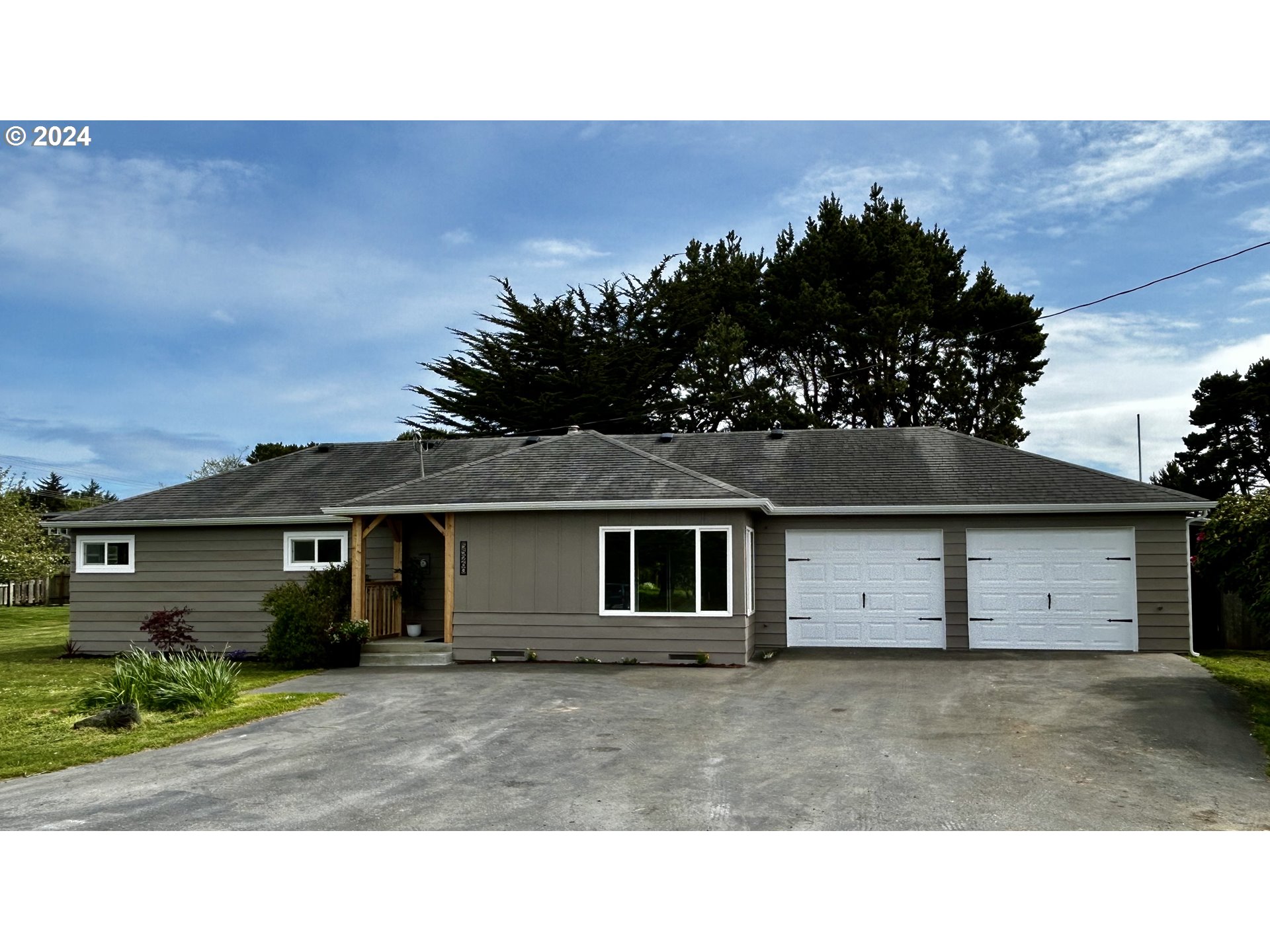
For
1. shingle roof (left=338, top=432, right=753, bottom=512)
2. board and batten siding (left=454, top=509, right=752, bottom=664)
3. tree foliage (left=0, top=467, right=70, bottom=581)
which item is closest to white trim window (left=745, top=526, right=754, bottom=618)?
board and batten siding (left=454, top=509, right=752, bottom=664)

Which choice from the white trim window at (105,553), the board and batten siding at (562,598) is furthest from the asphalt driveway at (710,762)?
the white trim window at (105,553)

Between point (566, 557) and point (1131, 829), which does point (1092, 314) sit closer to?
point (566, 557)

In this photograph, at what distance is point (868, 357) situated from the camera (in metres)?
29.1

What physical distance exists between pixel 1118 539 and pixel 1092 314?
7.03 meters

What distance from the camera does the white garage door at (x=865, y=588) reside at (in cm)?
1459

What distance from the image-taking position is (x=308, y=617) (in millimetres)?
14109

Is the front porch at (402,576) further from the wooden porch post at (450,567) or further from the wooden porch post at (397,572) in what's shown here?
the wooden porch post at (450,567)

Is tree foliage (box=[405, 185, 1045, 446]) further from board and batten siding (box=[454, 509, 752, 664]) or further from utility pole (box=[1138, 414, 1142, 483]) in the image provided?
board and batten siding (box=[454, 509, 752, 664])

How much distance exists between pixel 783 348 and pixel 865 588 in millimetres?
16816

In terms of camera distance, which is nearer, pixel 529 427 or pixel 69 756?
pixel 69 756

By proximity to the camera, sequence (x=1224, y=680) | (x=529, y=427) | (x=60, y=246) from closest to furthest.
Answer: (x=1224, y=680)
(x=60, y=246)
(x=529, y=427)

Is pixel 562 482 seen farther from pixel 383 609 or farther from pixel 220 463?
pixel 220 463

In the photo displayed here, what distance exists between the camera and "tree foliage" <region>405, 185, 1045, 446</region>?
28531 millimetres
